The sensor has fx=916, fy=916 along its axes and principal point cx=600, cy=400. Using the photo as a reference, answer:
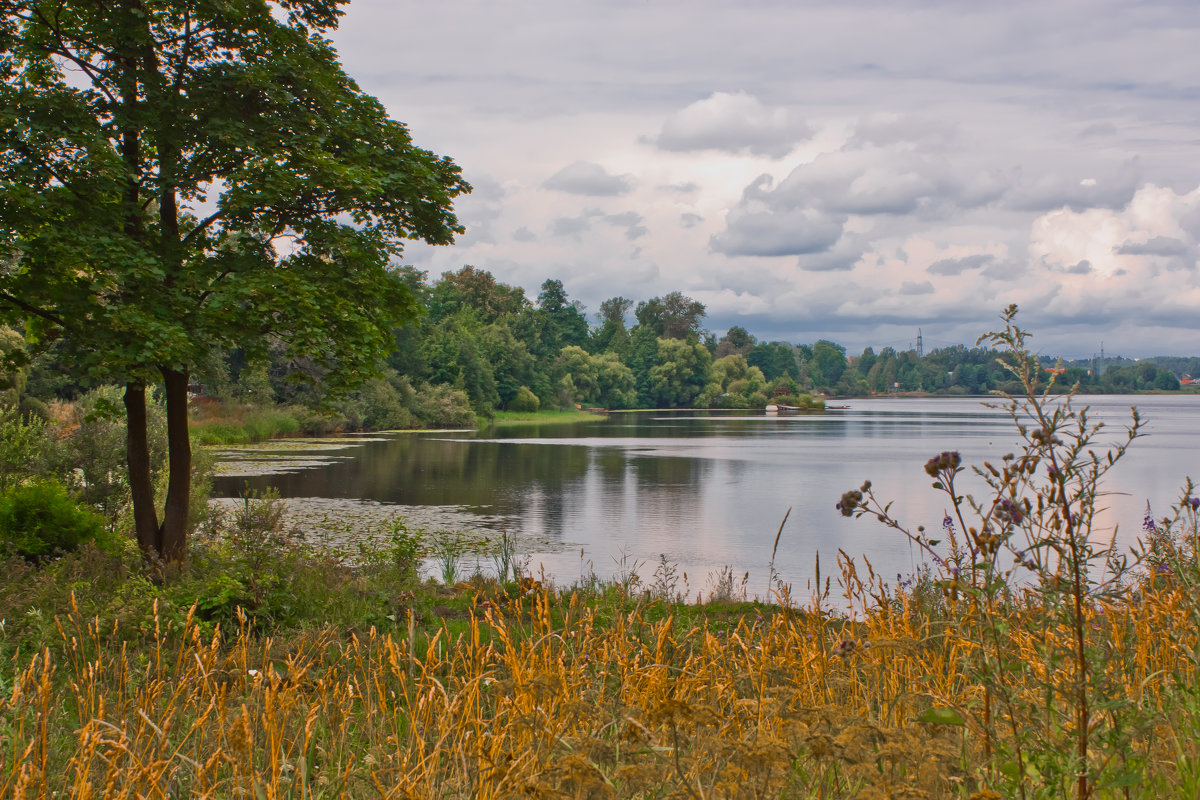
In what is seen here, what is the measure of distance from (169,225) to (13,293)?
4.94ft

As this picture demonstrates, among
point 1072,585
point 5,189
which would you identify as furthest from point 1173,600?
point 5,189

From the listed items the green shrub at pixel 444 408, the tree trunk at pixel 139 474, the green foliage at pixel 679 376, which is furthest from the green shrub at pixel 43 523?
the green foliage at pixel 679 376

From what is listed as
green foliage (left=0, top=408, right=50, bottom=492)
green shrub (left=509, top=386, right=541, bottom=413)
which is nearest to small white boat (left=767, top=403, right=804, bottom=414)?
green shrub (left=509, top=386, right=541, bottom=413)

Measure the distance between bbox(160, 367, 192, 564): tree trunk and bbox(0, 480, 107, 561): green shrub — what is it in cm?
60

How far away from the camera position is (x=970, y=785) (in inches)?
100

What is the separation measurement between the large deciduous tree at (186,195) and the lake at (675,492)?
5254mm

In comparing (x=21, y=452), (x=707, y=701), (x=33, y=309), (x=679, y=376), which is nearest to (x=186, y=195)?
(x=33, y=309)

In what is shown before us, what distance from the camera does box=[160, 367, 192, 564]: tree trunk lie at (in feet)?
29.5

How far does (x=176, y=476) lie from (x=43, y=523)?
1195mm

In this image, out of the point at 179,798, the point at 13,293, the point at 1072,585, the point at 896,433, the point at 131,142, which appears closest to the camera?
the point at 1072,585

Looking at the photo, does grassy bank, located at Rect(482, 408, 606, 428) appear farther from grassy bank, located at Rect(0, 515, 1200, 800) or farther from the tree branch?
grassy bank, located at Rect(0, 515, 1200, 800)

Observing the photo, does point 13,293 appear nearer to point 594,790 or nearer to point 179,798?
point 179,798

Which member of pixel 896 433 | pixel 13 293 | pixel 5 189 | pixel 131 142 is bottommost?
pixel 896 433

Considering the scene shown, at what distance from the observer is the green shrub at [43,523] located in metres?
8.09
